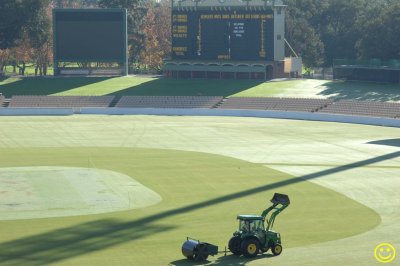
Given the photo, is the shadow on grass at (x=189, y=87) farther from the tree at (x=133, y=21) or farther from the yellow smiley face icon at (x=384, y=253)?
the yellow smiley face icon at (x=384, y=253)

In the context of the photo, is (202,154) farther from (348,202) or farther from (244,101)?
(244,101)

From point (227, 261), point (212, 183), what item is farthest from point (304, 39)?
point (227, 261)

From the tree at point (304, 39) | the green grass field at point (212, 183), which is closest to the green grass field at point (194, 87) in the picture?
the green grass field at point (212, 183)

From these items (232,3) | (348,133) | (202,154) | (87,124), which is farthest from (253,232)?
(232,3)

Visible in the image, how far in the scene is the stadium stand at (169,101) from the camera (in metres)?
110

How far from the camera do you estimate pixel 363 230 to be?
135ft

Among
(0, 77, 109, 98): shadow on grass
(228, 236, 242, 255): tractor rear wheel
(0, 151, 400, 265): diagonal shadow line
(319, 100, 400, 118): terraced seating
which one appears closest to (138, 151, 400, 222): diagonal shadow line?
(0, 151, 400, 265): diagonal shadow line

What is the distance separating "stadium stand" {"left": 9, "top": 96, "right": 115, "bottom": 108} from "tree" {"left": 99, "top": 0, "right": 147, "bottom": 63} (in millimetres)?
49136

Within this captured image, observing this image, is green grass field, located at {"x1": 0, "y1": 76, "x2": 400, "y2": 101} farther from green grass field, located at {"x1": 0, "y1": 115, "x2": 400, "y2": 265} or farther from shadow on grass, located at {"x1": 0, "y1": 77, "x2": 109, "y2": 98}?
green grass field, located at {"x1": 0, "y1": 115, "x2": 400, "y2": 265}

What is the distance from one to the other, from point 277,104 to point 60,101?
28198 millimetres

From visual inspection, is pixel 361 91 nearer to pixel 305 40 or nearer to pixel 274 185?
pixel 305 40

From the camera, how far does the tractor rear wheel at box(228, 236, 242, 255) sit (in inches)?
1395

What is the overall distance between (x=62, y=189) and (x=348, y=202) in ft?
56.4

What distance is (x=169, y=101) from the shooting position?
11169cm
